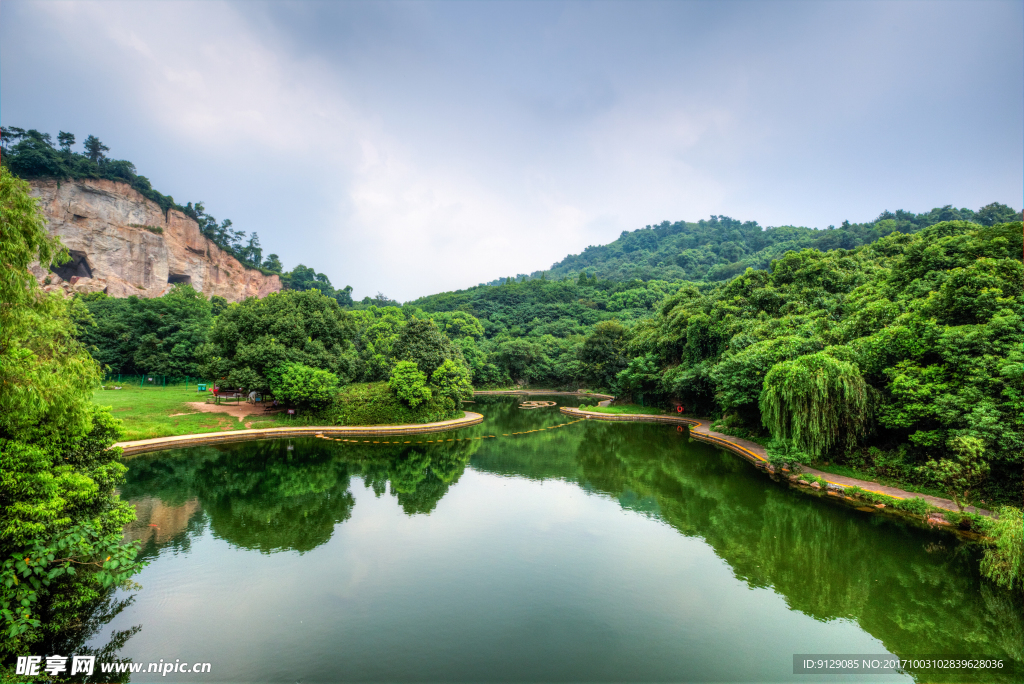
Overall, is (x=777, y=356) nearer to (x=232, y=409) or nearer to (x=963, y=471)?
(x=963, y=471)

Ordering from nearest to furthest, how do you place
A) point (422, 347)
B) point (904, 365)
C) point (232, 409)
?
point (904, 365) → point (232, 409) → point (422, 347)

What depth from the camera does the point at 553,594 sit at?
30.0 ft

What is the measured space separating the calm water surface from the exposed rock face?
4899 cm

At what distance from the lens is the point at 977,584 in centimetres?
934

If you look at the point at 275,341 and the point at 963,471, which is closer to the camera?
the point at 963,471

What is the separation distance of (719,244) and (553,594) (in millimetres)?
129534

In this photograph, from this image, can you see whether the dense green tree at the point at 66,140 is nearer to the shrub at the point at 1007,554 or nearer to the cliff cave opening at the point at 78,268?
the cliff cave opening at the point at 78,268

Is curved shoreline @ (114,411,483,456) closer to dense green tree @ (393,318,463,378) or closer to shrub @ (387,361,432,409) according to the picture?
shrub @ (387,361,432,409)

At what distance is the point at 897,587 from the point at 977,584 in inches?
61.8

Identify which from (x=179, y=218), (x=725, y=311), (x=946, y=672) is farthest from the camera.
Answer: (x=179, y=218)

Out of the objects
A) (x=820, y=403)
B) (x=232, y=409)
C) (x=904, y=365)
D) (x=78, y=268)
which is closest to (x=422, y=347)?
(x=232, y=409)

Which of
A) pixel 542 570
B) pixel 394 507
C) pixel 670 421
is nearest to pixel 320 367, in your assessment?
pixel 394 507

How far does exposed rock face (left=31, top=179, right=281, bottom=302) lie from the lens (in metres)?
48.5

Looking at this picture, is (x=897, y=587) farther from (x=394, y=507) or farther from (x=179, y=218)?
(x=179, y=218)
